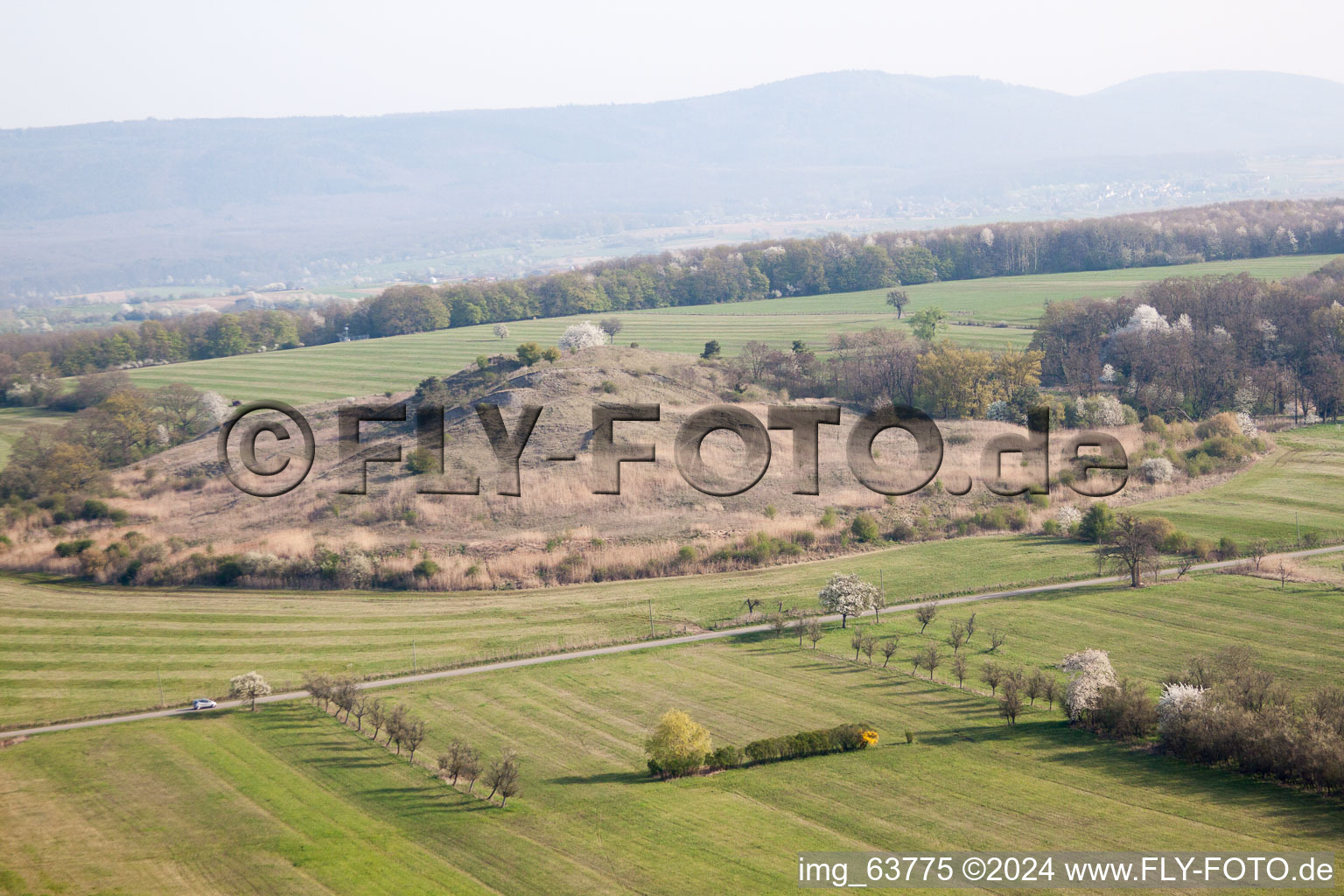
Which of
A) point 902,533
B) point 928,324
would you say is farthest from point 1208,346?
point 902,533

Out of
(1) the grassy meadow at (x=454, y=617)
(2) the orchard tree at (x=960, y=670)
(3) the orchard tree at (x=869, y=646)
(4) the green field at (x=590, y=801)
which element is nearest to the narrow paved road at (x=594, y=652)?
(1) the grassy meadow at (x=454, y=617)

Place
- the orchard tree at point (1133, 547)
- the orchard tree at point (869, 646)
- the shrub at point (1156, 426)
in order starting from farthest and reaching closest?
the shrub at point (1156, 426)
the orchard tree at point (1133, 547)
the orchard tree at point (869, 646)

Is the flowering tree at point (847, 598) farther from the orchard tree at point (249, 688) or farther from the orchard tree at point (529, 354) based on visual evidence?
the orchard tree at point (529, 354)

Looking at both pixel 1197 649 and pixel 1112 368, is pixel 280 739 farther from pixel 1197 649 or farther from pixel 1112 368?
pixel 1112 368

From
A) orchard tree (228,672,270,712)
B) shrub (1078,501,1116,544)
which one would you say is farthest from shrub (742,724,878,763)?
shrub (1078,501,1116,544)

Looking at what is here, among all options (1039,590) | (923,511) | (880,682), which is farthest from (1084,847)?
(923,511)

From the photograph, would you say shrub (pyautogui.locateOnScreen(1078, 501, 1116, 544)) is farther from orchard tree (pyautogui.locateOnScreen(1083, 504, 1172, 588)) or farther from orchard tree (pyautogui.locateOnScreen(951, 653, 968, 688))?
orchard tree (pyautogui.locateOnScreen(951, 653, 968, 688))
